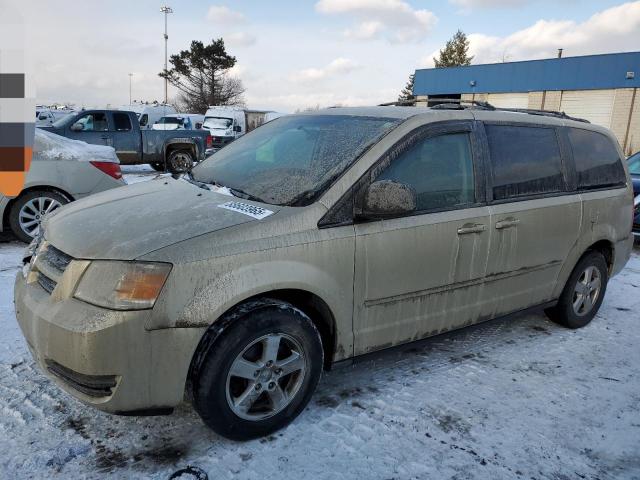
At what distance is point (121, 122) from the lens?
13.5 m

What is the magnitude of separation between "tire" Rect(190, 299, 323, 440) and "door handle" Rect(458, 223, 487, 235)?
1.17 metres

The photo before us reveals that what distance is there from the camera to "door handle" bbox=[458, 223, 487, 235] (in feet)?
10.5

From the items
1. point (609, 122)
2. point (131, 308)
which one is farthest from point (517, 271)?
point (609, 122)

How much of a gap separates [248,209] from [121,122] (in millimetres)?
12254

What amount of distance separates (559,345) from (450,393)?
140 centimetres

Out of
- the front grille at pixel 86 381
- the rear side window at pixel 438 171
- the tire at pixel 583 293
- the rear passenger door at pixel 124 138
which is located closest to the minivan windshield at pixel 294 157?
the rear side window at pixel 438 171

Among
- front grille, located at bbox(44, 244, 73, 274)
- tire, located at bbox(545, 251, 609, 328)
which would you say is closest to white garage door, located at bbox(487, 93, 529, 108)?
tire, located at bbox(545, 251, 609, 328)

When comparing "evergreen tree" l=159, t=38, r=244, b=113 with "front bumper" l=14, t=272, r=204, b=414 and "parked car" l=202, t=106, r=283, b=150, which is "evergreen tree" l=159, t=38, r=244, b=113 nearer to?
"parked car" l=202, t=106, r=283, b=150

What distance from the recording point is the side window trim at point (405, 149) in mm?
2734

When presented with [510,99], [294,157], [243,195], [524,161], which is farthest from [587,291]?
[510,99]

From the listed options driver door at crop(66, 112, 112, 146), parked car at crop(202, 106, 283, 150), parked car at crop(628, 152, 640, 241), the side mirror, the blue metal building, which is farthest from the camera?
parked car at crop(202, 106, 283, 150)

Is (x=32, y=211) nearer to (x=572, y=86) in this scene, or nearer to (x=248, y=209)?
(x=248, y=209)

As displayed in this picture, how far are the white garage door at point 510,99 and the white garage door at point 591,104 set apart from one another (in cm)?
208

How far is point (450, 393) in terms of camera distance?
10.4ft
